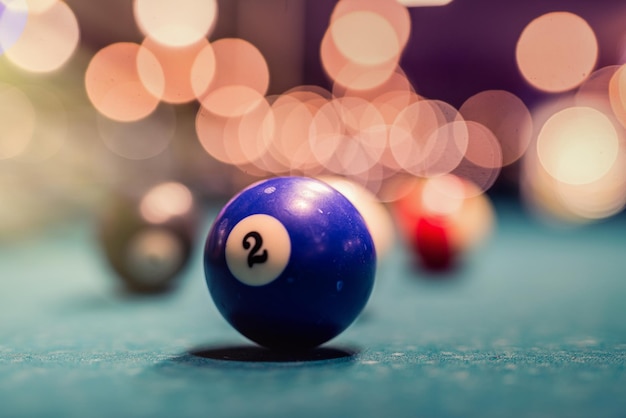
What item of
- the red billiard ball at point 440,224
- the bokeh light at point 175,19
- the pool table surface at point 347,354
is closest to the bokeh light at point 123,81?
the bokeh light at point 175,19

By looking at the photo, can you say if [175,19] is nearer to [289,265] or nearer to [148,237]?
[148,237]

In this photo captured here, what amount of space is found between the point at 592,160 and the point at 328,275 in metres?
21.1

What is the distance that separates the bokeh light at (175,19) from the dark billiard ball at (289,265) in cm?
875

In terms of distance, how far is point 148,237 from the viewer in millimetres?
5910

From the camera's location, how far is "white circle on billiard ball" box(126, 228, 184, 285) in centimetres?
593

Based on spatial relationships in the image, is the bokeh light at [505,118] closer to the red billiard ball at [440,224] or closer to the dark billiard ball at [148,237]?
the red billiard ball at [440,224]

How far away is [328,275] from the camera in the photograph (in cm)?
361

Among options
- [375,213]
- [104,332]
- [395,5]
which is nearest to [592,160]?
[395,5]

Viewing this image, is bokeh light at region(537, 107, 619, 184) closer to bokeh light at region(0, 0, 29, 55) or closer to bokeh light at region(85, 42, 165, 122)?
bokeh light at region(85, 42, 165, 122)

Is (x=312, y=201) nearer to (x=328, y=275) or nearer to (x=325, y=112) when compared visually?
(x=328, y=275)

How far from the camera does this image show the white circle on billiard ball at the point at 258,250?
3584 mm

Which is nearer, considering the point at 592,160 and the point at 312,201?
the point at 312,201

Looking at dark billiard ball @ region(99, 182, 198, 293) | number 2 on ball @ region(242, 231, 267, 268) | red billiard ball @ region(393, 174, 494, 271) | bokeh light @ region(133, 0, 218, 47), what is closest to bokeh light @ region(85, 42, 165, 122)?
bokeh light @ region(133, 0, 218, 47)

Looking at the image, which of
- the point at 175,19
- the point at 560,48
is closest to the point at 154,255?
the point at 560,48
